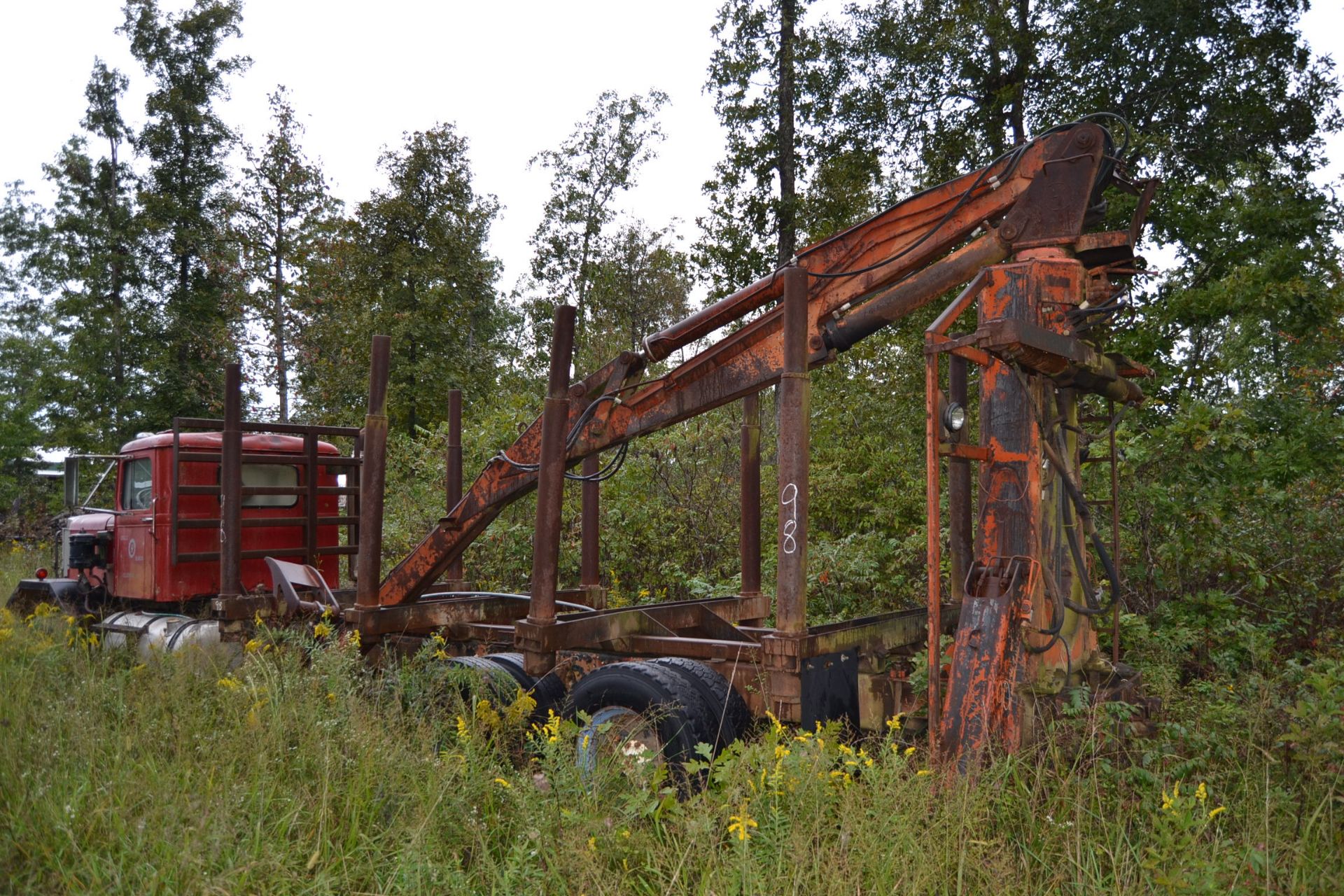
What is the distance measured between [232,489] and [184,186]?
21.8 m

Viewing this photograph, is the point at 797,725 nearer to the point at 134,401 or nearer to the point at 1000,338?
the point at 1000,338

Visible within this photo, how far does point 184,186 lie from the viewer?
25359mm

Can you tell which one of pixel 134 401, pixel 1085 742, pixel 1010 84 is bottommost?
pixel 1085 742

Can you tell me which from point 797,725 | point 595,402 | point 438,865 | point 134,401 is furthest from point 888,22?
point 134,401

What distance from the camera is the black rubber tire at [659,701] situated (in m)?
4.70

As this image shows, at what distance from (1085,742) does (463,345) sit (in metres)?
20.7

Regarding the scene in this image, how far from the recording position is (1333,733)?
12.3 feet

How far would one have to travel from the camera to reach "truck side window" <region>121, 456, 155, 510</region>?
8875 mm

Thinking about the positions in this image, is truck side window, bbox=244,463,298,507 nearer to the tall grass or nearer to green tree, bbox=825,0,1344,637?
the tall grass

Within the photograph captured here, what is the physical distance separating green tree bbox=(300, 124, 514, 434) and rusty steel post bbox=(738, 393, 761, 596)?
14.8 meters

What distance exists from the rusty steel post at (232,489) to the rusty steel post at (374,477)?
136 centimetres

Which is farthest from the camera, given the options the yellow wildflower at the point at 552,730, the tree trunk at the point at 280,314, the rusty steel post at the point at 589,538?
the tree trunk at the point at 280,314

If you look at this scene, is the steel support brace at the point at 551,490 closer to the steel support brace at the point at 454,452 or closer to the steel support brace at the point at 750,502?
the steel support brace at the point at 750,502

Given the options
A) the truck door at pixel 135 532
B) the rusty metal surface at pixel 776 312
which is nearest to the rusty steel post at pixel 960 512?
the rusty metal surface at pixel 776 312
